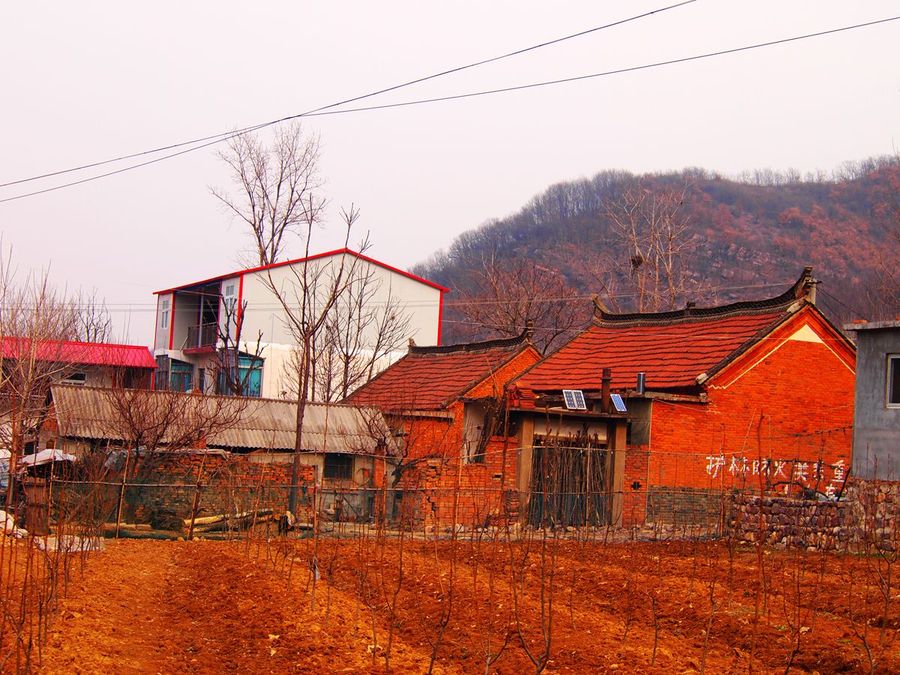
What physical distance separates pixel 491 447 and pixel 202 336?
2436 cm

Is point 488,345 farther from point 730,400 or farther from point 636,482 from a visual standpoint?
point 636,482

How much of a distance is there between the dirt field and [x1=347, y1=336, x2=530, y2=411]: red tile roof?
1332 centimetres

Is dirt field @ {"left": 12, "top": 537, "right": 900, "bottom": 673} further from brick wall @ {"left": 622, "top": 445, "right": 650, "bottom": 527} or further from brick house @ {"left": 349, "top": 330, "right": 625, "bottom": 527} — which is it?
brick wall @ {"left": 622, "top": 445, "right": 650, "bottom": 527}

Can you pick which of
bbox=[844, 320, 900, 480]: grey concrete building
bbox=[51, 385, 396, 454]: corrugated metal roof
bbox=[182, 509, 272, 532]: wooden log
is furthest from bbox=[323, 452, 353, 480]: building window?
bbox=[844, 320, 900, 480]: grey concrete building

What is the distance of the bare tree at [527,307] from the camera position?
4709 centimetres

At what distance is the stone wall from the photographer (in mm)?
18578

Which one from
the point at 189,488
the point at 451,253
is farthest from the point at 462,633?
the point at 451,253

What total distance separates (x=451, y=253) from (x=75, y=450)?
178 ft

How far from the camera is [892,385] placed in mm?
19422

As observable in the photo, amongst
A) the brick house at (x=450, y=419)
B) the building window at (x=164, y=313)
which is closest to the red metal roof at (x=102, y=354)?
the building window at (x=164, y=313)

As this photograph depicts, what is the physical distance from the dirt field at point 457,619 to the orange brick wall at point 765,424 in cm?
703

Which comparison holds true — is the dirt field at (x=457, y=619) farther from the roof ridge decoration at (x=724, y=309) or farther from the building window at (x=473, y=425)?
the building window at (x=473, y=425)

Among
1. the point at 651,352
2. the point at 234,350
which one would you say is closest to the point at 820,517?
the point at 651,352

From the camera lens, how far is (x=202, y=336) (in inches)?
1823
